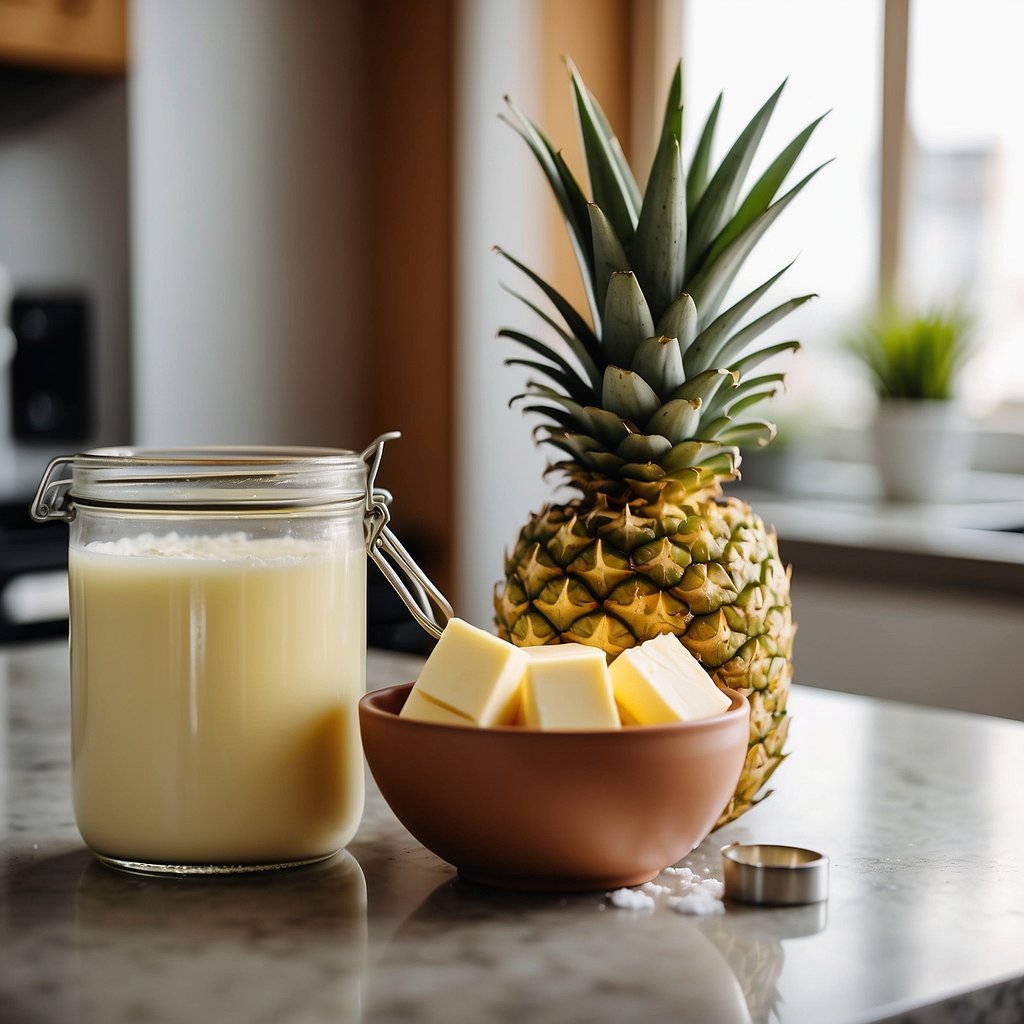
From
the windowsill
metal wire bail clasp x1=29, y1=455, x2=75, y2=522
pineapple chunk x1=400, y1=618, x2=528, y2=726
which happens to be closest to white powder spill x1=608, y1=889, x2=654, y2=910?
pineapple chunk x1=400, y1=618, x2=528, y2=726

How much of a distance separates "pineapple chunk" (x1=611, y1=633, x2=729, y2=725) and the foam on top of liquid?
0.20m

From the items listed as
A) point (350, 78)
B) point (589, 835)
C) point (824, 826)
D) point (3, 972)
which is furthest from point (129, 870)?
point (350, 78)

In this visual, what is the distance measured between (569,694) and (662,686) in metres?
0.06

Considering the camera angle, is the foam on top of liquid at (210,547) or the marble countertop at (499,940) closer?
the marble countertop at (499,940)

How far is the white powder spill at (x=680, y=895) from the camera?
779 mm

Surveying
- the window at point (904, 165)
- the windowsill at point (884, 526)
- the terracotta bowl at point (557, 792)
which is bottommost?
the windowsill at point (884, 526)

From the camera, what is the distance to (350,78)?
376cm

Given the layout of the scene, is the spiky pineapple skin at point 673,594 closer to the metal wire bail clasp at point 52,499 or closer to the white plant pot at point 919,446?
the metal wire bail clasp at point 52,499

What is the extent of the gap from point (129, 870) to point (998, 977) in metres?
0.50

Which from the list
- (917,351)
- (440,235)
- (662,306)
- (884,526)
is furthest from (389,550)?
Answer: (440,235)

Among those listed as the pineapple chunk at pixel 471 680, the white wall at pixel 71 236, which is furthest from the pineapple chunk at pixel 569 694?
the white wall at pixel 71 236

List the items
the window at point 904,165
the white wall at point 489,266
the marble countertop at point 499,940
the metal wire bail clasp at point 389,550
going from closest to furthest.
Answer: the marble countertop at point 499,940, the metal wire bail clasp at point 389,550, the window at point 904,165, the white wall at point 489,266

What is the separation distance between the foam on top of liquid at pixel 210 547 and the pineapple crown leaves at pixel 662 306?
0.22 meters

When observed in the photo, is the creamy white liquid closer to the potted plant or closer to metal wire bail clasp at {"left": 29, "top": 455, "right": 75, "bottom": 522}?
metal wire bail clasp at {"left": 29, "top": 455, "right": 75, "bottom": 522}
